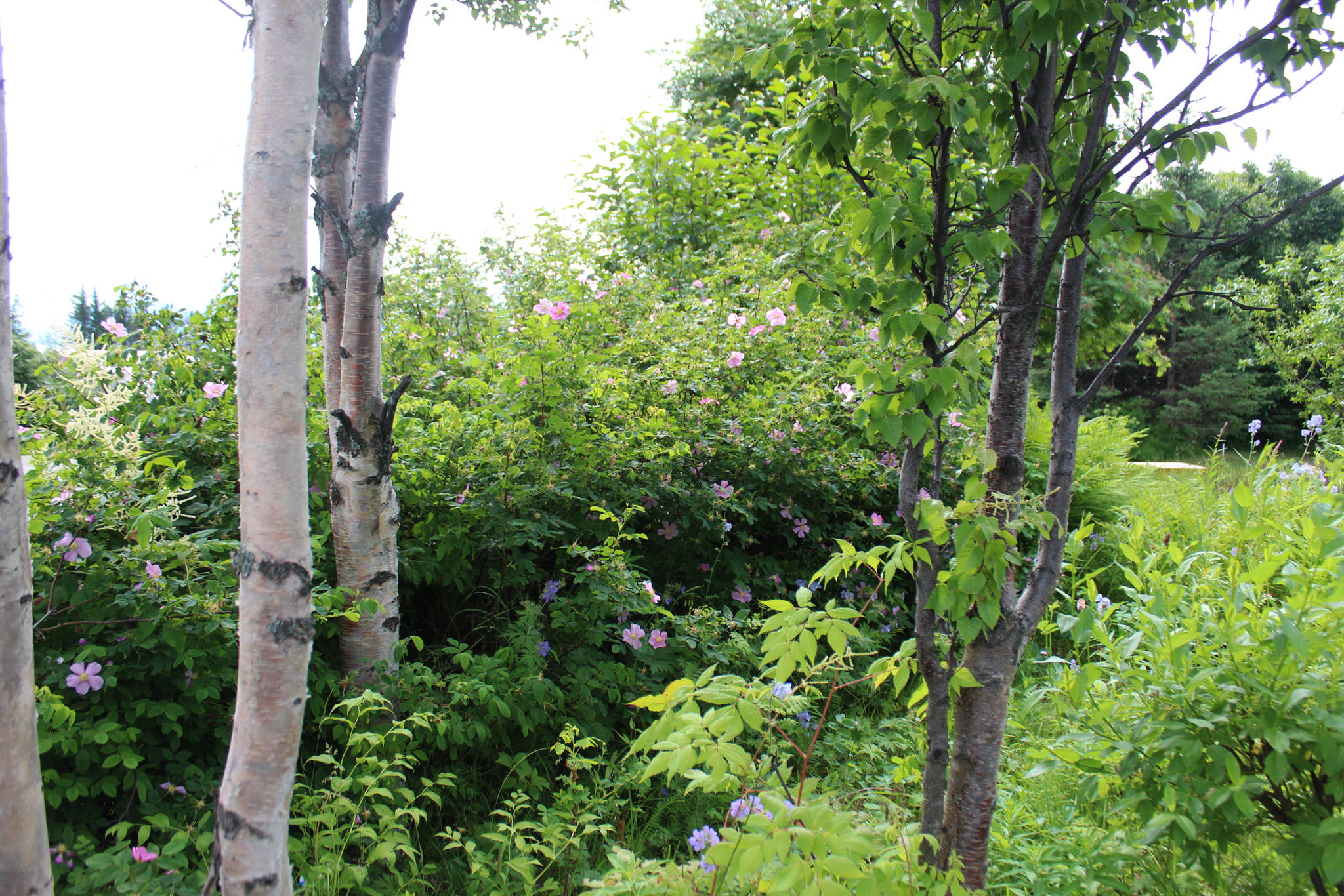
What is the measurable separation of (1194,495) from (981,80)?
468 cm

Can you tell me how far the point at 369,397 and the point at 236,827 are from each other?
1369 millimetres

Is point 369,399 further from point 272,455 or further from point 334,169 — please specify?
point 272,455

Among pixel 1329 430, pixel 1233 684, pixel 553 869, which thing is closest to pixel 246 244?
pixel 553 869

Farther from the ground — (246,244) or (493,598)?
(246,244)

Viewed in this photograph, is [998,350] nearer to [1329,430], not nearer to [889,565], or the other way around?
[889,565]

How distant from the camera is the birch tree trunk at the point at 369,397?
94.3 inches

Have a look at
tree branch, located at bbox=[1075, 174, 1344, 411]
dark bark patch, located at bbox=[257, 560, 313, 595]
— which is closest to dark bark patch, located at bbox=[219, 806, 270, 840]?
dark bark patch, located at bbox=[257, 560, 313, 595]

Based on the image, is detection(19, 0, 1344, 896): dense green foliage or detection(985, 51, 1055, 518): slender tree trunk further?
detection(985, 51, 1055, 518): slender tree trunk

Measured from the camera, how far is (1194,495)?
5.11 meters

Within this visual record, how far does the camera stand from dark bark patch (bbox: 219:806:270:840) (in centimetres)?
139

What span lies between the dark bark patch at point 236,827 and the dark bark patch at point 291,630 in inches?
13.3

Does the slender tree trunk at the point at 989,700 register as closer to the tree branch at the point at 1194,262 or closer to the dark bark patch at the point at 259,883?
the tree branch at the point at 1194,262

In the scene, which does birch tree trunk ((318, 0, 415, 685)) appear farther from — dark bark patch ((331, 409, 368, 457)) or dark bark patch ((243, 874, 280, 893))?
dark bark patch ((243, 874, 280, 893))

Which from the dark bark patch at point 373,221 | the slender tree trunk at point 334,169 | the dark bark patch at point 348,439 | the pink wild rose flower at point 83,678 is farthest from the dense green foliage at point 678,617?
the dark bark patch at point 373,221
